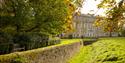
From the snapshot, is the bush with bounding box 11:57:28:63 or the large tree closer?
the bush with bounding box 11:57:28:63

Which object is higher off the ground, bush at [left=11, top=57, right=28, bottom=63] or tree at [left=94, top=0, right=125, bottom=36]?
tree at [left=94, top=0, right=125, bottom=36]

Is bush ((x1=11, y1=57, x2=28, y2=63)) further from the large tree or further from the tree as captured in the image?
the large tree

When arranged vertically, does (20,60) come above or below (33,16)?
below

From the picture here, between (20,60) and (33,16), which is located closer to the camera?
(20,60)

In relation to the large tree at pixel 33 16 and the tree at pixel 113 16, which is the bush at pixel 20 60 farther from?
the large tree at pixel 33 16

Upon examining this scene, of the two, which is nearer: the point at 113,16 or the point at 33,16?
the point at 113,16

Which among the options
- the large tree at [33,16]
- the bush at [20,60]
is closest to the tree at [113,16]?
the bush at [20,60]

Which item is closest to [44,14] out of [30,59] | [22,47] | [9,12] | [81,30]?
[9,12]

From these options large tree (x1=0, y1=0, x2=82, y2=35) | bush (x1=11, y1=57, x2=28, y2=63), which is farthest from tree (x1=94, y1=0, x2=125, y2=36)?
large tree (x1=0, y1=0, x2=82, y2=35)

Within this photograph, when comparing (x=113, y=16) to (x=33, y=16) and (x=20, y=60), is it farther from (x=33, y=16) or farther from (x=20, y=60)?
(x=33, y=16)

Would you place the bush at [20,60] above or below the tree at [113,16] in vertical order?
below

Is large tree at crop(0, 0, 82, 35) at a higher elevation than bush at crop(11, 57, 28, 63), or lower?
higher

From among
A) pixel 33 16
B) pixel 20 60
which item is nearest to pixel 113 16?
pixel 20 60

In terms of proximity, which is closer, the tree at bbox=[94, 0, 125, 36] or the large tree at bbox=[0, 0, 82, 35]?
the tree at bbox=[94, 0, 125, 36]
